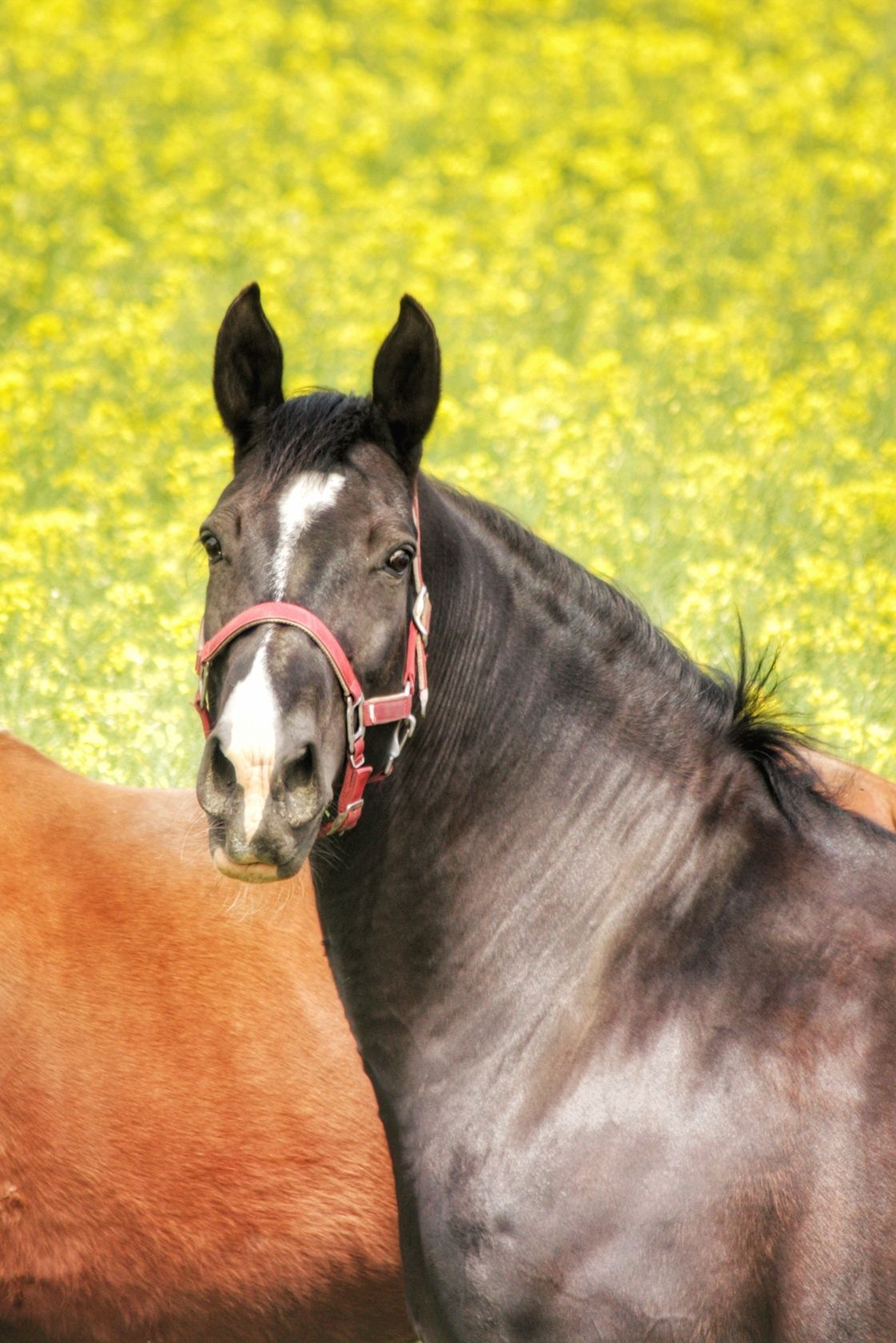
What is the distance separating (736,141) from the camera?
14922mm

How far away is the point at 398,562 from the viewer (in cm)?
323

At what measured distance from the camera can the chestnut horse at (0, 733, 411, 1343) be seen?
4.15m

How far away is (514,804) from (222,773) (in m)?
0.77

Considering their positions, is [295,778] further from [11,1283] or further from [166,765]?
[166,765]

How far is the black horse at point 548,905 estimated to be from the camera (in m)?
3.04

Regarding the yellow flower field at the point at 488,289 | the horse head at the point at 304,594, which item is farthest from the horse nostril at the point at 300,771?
the yellow flower field at the point at 488,289

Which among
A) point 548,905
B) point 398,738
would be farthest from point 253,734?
point 548,905

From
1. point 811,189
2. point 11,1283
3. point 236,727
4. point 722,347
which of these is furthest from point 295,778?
point 811,189

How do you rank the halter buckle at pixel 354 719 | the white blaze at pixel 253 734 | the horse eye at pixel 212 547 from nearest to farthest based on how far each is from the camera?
the white blaze at pixel 253 734
the halter buckle at pixel 354 719
the horse eye at pixel 212 547

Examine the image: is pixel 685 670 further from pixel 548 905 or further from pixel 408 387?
pixel 408 387

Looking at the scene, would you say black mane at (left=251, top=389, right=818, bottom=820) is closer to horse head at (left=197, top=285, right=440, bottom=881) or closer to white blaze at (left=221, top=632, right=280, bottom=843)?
horse head at (left=197, top=285, right=440, bottom=881)

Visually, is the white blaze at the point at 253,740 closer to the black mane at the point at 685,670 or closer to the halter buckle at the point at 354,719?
the halter buckle at the point at 354,719

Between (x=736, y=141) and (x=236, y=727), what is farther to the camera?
(x=736, y=141)

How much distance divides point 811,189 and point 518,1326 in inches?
507
